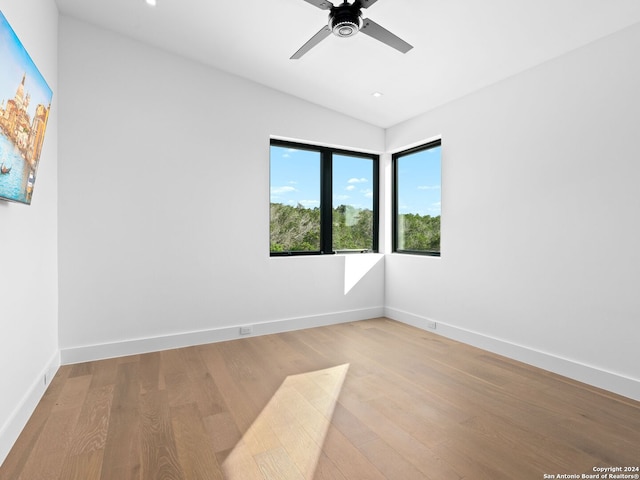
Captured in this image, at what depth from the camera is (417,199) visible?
440 cm

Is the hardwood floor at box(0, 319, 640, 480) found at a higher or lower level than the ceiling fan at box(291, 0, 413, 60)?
lower

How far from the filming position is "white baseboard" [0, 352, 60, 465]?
179 centimetres

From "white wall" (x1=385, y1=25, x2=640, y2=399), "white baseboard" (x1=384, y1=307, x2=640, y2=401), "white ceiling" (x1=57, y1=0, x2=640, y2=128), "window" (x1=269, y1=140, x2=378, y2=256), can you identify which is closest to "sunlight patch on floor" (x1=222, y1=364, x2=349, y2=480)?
"white baseboard" (x1=384, y1=307, x2=640, y2=401)

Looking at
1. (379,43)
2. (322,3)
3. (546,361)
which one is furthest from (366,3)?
(546,361)

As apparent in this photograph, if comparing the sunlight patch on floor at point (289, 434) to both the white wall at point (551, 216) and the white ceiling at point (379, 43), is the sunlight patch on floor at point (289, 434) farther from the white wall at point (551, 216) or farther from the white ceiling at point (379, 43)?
the white ceiling at point (379, 43)

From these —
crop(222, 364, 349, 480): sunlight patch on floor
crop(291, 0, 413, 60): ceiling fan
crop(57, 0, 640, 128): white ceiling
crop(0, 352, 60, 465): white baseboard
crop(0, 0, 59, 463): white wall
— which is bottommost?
crop(222, 364, 349, 480): sunlight patch on floor

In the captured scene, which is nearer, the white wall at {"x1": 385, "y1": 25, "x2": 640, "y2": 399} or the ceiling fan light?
the ceiling fan light

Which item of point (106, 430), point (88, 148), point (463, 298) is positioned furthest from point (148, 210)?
point (463, 298)

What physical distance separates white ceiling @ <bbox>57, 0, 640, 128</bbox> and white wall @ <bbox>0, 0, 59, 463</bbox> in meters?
0.73

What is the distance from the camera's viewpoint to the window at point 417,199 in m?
4.13

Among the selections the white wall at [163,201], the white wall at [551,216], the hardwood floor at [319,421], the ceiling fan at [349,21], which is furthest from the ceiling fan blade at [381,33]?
the hardwood floor at [319,421]

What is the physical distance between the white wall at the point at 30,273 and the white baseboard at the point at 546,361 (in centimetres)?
358

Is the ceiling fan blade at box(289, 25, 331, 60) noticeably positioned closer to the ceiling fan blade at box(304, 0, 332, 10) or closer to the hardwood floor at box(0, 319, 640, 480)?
the ceiling fan blade at box(304, 0, 332, 10)

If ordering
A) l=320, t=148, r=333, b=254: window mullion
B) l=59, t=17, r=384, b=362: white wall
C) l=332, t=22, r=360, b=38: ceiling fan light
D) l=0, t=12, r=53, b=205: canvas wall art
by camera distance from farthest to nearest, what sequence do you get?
l=320, t=148, r=333, b=254: window mullion, l=59, t=17, r=384, b=362: white wall, l=332, t=22, r=360, b=38: ceiling fan light, l=0, t=12, r=53, b=205: canvas wall art
